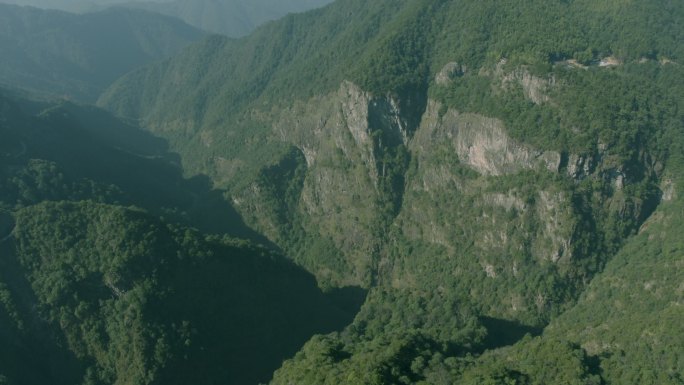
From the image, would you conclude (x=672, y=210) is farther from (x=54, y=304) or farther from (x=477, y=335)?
(x=54, y=304)

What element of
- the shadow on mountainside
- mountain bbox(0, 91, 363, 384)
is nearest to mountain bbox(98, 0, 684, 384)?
the shadow on mountainside

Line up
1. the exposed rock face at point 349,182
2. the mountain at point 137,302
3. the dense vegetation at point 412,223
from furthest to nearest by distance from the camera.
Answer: the exposed rock face at point 349,182, the mountain at point 137,302, the dense vegetation at point 412,223

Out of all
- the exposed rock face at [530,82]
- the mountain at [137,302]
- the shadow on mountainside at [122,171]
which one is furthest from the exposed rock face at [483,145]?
the shadow on mountainside at [122,171]

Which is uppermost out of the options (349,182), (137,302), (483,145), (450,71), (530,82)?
(450,71)

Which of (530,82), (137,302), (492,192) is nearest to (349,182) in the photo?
(492,192)

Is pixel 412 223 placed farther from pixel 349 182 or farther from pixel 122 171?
pixel 122 171

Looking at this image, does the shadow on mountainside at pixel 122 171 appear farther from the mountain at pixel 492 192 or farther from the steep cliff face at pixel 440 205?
the steep cliff face at pixel 440 205
